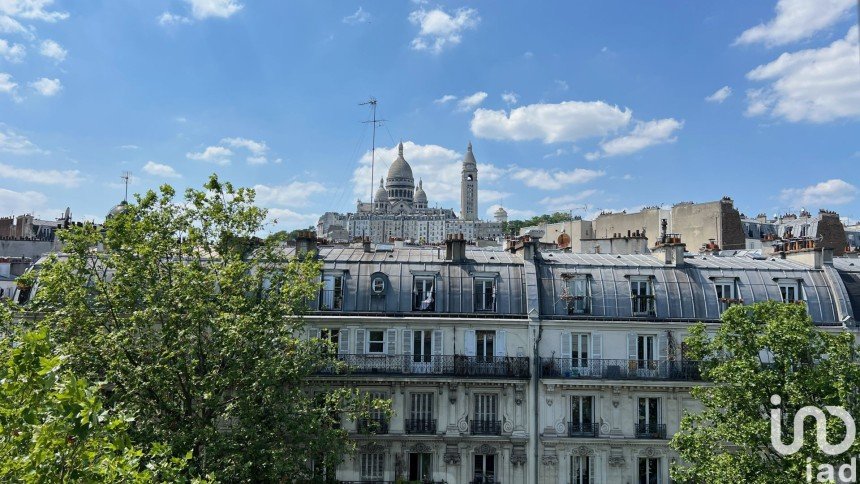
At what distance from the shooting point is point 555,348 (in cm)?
2525

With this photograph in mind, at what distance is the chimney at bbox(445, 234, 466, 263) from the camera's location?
2686 centimetres

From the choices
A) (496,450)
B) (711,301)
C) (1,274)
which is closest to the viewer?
(496,450)

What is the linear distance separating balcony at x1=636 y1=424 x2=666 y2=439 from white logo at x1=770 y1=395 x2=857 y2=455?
653 centimetres

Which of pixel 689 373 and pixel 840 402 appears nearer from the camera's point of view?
pixel 840 402

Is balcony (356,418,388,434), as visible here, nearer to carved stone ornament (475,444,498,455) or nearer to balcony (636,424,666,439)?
carved stone ornament (475,444,498,455)

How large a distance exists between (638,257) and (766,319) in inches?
381

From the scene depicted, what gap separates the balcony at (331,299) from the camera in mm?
25691

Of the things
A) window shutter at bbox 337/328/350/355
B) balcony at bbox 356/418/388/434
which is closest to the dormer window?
balcony at bbox 356/418/388/434

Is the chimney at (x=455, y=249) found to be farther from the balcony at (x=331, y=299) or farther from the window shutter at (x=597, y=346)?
the window shutter at (x=597, y=346)

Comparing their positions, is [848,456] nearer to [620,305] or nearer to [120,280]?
[620,305]

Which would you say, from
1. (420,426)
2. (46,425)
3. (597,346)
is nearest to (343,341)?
(420,426)

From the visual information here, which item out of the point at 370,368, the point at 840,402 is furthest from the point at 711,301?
the point at 370,368

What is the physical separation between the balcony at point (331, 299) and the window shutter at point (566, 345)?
8.73 metres

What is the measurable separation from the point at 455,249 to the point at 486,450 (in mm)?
7991
